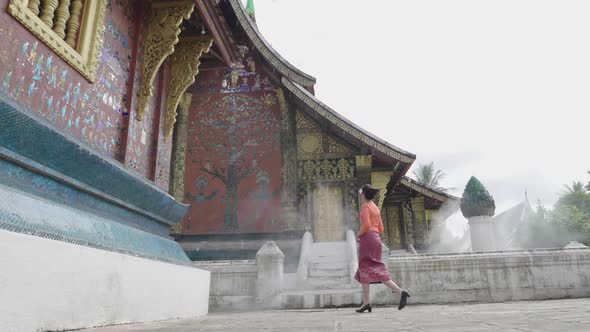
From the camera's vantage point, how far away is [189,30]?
4016 mm

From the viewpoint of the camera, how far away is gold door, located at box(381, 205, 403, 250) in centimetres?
1297

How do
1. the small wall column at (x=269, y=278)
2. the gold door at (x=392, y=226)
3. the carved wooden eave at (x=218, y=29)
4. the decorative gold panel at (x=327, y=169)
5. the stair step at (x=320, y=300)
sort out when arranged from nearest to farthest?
the carved wooden eave at (x=218, y=29), the stair step at (x=320, y=300), the small wall column at (x=269, y=278), the decorative gold panel at (x=327, y=169), the gold door at (x=392, y=226)

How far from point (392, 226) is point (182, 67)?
34.8 feet

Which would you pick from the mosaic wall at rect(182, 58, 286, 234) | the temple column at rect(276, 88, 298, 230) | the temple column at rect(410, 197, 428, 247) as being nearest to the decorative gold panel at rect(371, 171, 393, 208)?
the temple column at rect(276, 88, 298, 230)

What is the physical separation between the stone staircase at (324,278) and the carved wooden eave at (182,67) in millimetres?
2869

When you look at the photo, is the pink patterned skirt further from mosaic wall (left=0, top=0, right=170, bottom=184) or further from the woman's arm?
mosaic wall (left=0, top=0, right=170, bottom=184)

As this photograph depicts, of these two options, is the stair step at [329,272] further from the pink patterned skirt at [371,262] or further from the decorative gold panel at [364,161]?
the decorative gold panel at [364,161]

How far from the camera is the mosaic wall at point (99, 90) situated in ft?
6.88

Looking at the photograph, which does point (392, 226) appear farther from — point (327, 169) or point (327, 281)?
point (327, 281)

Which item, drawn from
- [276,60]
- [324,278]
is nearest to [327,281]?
[324,278]

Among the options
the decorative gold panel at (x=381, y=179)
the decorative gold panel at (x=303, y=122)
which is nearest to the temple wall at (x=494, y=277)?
the decorative gold panel at (x=381, y=179)

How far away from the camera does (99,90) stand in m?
2.88

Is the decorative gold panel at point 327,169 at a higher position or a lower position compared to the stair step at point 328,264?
higher

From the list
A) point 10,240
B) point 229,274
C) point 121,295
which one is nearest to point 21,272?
point 10,240
